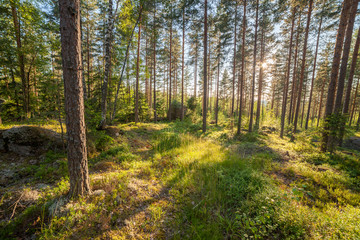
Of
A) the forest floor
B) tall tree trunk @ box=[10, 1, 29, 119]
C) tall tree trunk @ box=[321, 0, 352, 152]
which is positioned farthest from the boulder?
tall tree trunk @ box=[321, 0, 352, 152]

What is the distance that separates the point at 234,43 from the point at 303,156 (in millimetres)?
12794

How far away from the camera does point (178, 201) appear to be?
3.33 metres

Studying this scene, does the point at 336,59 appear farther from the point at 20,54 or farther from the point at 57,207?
the point at 20,54

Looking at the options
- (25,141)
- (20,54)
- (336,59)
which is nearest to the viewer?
(25,141)

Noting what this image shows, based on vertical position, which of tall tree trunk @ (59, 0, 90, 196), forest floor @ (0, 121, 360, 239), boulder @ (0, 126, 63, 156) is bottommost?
forest floor @ (0, 121, 360, 239)

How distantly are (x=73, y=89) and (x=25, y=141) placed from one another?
15.7 ft

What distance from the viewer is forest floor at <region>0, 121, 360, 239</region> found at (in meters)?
2.40

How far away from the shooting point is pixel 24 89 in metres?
8.98

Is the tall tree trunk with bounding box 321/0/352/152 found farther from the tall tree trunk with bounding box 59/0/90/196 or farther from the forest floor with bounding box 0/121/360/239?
the tall tree trunk with bounding box 59/0/90/196

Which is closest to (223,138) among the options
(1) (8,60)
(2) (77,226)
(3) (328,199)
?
(3) (328,199)

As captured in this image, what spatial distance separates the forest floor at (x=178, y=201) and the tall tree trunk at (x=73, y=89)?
69 cm

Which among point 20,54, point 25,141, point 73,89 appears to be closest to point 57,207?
point 73,89

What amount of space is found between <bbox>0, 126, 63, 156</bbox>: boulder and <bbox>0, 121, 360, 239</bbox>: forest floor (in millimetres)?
338

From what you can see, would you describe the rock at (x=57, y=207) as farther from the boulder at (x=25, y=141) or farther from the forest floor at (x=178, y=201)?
the boulder at (x=25, y=141)
